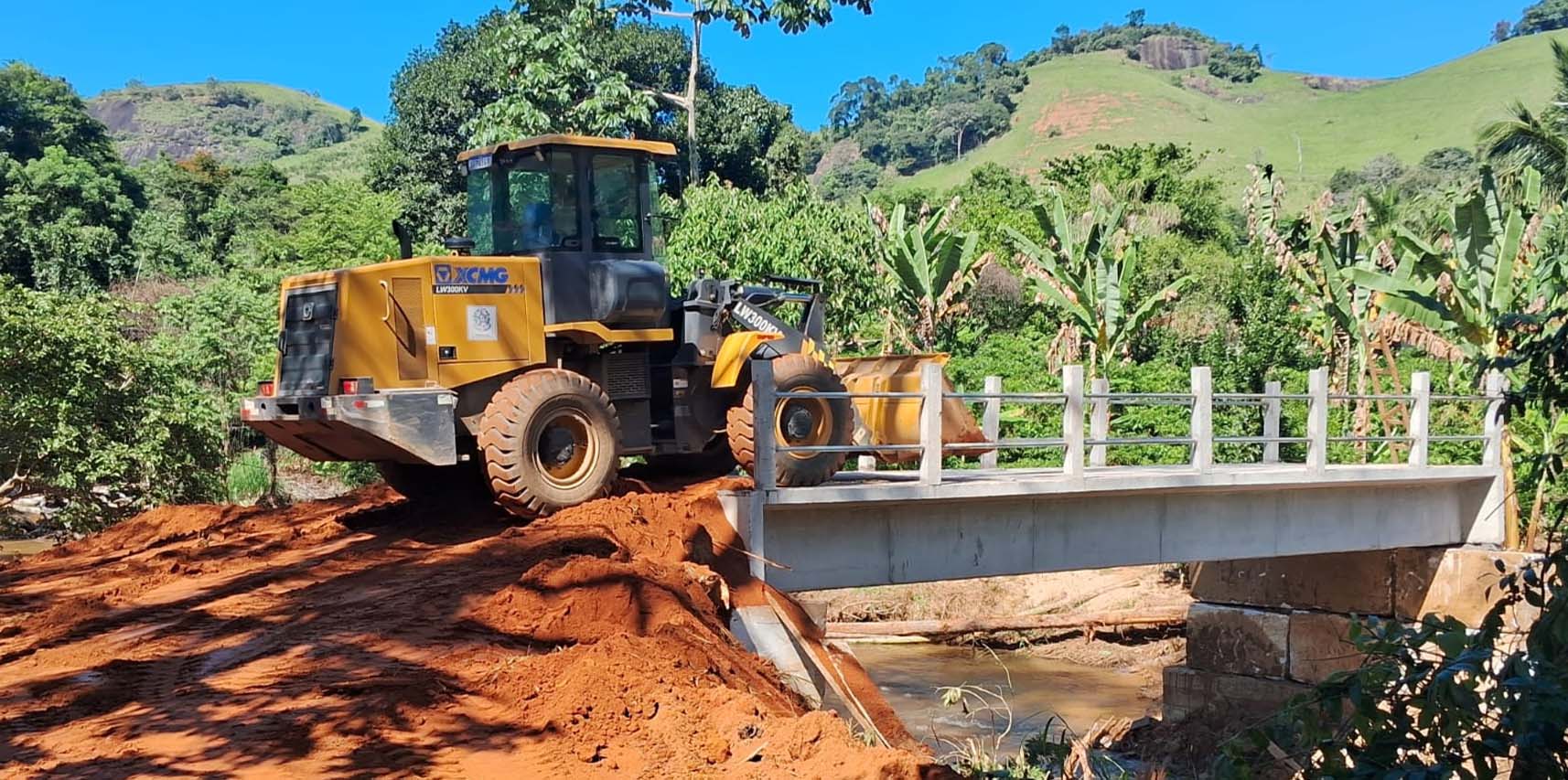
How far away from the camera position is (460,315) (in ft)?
34.1

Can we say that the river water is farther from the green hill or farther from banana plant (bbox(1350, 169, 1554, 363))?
the green hill

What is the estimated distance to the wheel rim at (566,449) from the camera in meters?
10.3

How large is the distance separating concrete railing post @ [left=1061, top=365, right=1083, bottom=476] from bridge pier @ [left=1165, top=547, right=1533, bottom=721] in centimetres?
562

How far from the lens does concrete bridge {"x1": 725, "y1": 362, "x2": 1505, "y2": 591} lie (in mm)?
10984

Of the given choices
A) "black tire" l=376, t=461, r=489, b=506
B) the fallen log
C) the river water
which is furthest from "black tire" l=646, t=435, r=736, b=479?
the fallen log

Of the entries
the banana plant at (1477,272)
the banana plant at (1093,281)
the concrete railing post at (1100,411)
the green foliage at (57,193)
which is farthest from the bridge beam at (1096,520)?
the green foliage at (57,193)

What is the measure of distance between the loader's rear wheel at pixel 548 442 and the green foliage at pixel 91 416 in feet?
28.0

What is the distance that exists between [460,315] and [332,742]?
16.4 feet

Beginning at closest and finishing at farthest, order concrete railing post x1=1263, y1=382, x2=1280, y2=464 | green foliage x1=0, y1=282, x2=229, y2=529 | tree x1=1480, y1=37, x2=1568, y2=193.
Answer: concrete railing post x1=1263, y1=382, x2=1280, y2=464 < green foliage x1=0, y1=282, x2=229, y2=529 < tree x1=1480, y1=37, x2=1568, y2=193

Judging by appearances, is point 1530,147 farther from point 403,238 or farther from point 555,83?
point 403,238

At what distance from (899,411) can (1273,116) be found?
104 metres

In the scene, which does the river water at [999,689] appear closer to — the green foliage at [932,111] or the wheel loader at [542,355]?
the wheel loader at [542,355]

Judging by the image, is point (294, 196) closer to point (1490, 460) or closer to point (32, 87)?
point (32, 87)

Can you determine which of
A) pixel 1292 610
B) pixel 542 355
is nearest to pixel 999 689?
pixel 1292 610
